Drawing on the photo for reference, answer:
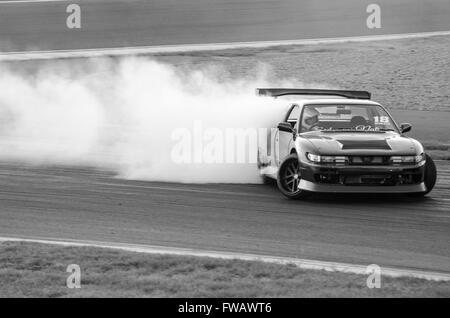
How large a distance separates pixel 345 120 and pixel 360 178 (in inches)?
56.5

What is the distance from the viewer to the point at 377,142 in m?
11.7

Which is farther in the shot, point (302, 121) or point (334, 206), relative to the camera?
point (302, 121)

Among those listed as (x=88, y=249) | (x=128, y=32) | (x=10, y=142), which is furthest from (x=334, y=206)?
(x=128, y=32)

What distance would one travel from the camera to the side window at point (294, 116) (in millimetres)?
12928

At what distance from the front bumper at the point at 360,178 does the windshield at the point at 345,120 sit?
1.11 m

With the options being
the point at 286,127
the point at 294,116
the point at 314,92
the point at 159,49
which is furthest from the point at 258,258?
the point at 159,49

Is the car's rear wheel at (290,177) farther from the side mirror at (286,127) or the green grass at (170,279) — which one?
the green grass at (170,279)

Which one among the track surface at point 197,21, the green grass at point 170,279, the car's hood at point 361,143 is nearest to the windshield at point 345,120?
the car's hood at point 361,143

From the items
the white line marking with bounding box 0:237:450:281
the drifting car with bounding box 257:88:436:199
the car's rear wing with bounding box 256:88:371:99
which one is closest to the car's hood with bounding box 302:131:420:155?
the drifting car with bounding box 257:88:436:199

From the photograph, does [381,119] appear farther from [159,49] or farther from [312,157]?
[159,49]

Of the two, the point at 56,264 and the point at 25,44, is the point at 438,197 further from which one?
the point at 25,44

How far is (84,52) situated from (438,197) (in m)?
16.1

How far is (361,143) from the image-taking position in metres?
11.6

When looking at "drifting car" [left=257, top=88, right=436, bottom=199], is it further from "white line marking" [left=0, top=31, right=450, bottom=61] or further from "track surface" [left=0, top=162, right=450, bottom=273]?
"white line marking" [left=0, top=31, right=450, bottom=61]
